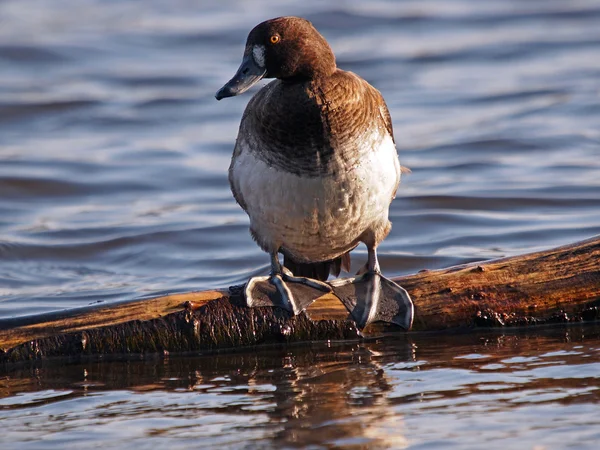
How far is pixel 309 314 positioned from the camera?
5.18 metres

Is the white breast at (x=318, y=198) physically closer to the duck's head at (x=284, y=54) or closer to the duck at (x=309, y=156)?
the duck at (x=309, y=156)

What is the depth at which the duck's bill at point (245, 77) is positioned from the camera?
505 centimetres

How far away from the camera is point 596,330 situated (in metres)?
5.15

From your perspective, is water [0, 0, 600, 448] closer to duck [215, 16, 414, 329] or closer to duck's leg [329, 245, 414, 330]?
duck's leg [329, 245, 414, 330]

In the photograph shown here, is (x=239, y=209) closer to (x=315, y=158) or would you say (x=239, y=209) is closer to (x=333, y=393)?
(x=315, y=158)

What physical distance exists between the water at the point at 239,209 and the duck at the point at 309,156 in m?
0.35

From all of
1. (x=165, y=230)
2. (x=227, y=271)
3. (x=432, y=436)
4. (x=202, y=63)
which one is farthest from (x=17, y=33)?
(x=432, y=436)

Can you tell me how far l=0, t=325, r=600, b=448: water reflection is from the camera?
12.6 ft

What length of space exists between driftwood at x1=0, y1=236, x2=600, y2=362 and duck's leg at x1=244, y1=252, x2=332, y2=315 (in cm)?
4

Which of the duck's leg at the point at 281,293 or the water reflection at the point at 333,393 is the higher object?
the duck's leg at the point at 281,293

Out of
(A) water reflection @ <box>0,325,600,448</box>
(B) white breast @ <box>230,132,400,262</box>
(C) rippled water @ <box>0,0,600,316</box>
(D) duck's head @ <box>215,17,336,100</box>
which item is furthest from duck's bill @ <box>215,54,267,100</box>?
(C) rippled water @ <box>0,0,600,316</box>

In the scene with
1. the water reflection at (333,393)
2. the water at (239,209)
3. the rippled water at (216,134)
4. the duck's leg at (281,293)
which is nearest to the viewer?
the water reflection at (333,393)

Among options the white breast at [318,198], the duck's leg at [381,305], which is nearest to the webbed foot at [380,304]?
the duck's leg at [381,305]

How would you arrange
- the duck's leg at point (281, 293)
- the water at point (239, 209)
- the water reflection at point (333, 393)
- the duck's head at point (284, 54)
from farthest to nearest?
1. the duck's leg at point (281, 293)
2. the duck's head at point (284, 54)
3. the water at point (239, 209)
4. the water reflection at point (333, 393)
